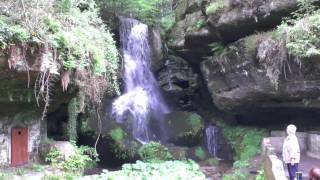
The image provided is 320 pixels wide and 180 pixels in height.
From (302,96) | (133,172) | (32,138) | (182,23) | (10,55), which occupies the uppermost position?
(182,23)

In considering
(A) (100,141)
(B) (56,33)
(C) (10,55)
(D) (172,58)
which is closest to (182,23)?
(D) (172,58)

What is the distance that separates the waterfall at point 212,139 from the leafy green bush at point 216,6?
642cm

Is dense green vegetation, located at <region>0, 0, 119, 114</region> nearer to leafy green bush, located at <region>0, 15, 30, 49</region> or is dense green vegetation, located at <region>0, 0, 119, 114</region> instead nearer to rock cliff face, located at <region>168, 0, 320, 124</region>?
leafy green bush, located at <region>0, 15, 30, 49</region>

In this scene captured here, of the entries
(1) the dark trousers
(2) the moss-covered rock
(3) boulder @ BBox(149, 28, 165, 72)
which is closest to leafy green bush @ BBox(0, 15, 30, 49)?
(1) the dark trousers

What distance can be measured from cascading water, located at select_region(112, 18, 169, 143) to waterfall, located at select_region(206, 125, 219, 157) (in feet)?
8.56

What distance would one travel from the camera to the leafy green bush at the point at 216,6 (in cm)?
1911

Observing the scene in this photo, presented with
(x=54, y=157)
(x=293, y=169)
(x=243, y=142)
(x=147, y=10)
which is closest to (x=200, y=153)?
(x=243, y=142)

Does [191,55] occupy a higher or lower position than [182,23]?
lower

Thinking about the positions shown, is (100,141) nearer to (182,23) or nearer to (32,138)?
(32,138)

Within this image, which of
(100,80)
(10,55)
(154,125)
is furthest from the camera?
(154,125)

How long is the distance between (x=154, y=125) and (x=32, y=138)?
759cm

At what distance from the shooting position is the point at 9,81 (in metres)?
14.0

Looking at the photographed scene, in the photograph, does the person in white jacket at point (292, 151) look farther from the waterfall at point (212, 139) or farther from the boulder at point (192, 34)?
A: the waterfall at point (212, 139)

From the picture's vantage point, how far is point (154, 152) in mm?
19750
